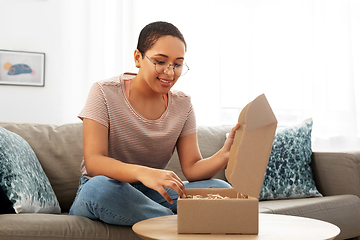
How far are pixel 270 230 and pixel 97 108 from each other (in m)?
0.74

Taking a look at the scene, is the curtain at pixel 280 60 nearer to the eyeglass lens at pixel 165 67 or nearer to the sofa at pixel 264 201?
the sofa at pixel 264 201

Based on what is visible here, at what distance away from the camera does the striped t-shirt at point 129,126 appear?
1.32 metres

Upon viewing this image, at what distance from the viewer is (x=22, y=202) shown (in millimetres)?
1243

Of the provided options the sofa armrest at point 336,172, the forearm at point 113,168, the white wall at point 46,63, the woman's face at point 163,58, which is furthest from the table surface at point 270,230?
the white wall at point 46,63

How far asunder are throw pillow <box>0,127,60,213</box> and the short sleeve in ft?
0.99

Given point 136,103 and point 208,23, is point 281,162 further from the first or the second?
point 208,23

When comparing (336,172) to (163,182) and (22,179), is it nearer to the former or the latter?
(163,182)

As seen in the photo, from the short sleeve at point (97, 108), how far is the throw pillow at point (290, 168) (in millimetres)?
956

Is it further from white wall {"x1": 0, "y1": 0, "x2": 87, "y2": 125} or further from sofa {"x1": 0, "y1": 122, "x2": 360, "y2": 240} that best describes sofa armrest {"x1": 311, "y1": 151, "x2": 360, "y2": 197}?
white wall {"x1": 0, "y1": 0, "x2": 87, "y2": 125}

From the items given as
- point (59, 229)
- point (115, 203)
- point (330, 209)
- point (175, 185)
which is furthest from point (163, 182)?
point (330, 209)

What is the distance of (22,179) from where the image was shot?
1.30 metres

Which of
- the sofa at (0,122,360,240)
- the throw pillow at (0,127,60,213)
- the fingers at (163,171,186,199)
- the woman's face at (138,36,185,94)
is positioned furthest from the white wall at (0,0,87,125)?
the fingers at (163,171,186,199)

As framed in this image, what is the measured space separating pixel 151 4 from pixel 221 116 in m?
0.98

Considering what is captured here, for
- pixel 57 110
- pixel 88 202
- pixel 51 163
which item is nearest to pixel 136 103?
pixel 88 202
